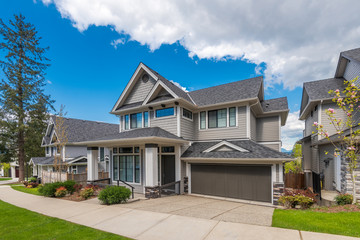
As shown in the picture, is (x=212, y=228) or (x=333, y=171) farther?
(x=333, y=171)

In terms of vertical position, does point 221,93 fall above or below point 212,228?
above

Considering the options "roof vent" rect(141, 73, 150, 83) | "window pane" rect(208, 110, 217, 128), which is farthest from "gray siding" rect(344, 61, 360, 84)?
"roof vent" rect(141, 73, 150, 83)

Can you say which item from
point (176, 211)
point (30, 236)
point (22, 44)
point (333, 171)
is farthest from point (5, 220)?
point (22, 44)

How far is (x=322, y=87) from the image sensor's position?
13656 mm

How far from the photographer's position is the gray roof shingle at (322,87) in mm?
12673

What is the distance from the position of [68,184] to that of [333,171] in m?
16.4

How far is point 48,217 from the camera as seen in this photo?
7125 millimetres

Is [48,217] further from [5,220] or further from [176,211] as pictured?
[176,211]

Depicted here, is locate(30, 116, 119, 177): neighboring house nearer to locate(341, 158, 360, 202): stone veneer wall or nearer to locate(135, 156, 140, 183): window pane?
locate(135, 156, 140, 183): window pane

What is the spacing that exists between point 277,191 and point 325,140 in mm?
5063

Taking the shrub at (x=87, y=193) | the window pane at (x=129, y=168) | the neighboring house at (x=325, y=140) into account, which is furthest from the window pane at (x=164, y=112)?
the neighboring house at (x=325, y=140)

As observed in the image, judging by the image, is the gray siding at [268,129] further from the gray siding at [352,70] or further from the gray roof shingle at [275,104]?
the gray siding at [352,70]

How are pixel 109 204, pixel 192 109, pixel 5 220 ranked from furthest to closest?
pixel 192 109 → pixel 109 204 → pixel 5 220

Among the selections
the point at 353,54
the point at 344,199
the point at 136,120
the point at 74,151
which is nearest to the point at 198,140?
the point at 136,120
